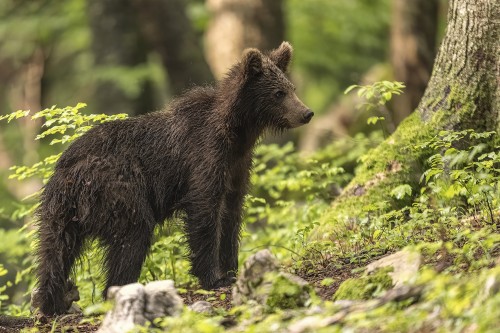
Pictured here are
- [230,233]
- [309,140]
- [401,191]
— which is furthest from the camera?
[309,140]

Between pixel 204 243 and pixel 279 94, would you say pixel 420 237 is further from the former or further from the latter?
pixel 279 94

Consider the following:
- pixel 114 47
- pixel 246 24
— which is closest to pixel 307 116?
pixel 246 24

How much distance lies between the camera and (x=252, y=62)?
8281mm

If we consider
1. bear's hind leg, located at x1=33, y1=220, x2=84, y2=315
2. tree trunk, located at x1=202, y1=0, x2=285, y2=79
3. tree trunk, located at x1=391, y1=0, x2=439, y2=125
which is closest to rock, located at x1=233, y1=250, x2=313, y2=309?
bear's hind leg, located at x1=33, y1=220, x2=84, y2=315

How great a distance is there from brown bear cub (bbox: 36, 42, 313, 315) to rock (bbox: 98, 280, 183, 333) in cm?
194

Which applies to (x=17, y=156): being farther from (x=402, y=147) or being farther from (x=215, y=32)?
(x=402, y=147)

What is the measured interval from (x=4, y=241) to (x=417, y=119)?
5711 millimetres

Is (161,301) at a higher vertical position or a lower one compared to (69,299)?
higher

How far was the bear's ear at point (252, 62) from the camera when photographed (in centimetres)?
821

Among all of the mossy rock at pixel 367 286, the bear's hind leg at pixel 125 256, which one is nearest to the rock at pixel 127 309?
the mossy rock at pixel 367 286

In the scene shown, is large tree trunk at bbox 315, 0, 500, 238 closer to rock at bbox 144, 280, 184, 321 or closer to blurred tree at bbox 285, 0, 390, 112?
rock at bbox 144, 280, 184, 321

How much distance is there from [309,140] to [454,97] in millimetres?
10946

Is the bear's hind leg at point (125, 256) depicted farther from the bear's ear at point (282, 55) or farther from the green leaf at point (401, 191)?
the green leaf at point (401, 191)

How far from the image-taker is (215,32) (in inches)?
609
